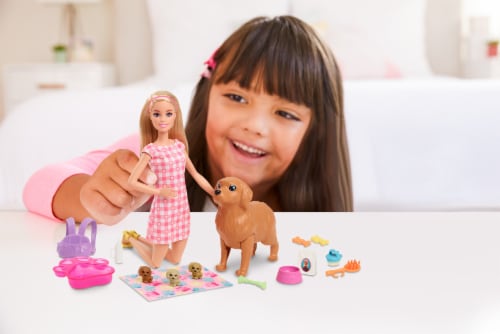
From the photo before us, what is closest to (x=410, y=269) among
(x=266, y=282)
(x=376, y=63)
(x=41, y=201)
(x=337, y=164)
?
(x=266, y=282)

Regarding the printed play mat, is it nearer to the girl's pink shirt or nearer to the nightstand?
the girl's pink shirt

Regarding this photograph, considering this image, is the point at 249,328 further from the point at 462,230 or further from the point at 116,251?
the point at 462,230

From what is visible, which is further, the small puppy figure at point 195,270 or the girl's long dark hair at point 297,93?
the girl's long dark hair at point 297,93

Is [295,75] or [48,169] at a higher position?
[295,75]

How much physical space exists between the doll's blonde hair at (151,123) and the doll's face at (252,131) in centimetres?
42

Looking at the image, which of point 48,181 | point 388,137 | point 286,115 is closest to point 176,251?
point 48,181

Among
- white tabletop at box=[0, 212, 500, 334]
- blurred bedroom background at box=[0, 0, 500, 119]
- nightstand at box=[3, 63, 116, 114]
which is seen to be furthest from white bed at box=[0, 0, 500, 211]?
nightstand at box=[3, 63, 116, 114]

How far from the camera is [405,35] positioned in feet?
8.47

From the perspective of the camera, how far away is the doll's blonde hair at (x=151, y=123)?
1.64 feet

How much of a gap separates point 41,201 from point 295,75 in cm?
43

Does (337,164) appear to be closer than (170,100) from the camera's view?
No

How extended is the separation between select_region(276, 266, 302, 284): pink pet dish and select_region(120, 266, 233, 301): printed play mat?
0.04 m

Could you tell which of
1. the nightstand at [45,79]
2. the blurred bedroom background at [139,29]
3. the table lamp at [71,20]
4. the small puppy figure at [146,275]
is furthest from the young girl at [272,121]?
the table lamp at [71,20]

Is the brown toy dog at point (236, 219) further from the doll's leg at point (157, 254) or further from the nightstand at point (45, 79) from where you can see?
the nightstand at point (45, 79)
